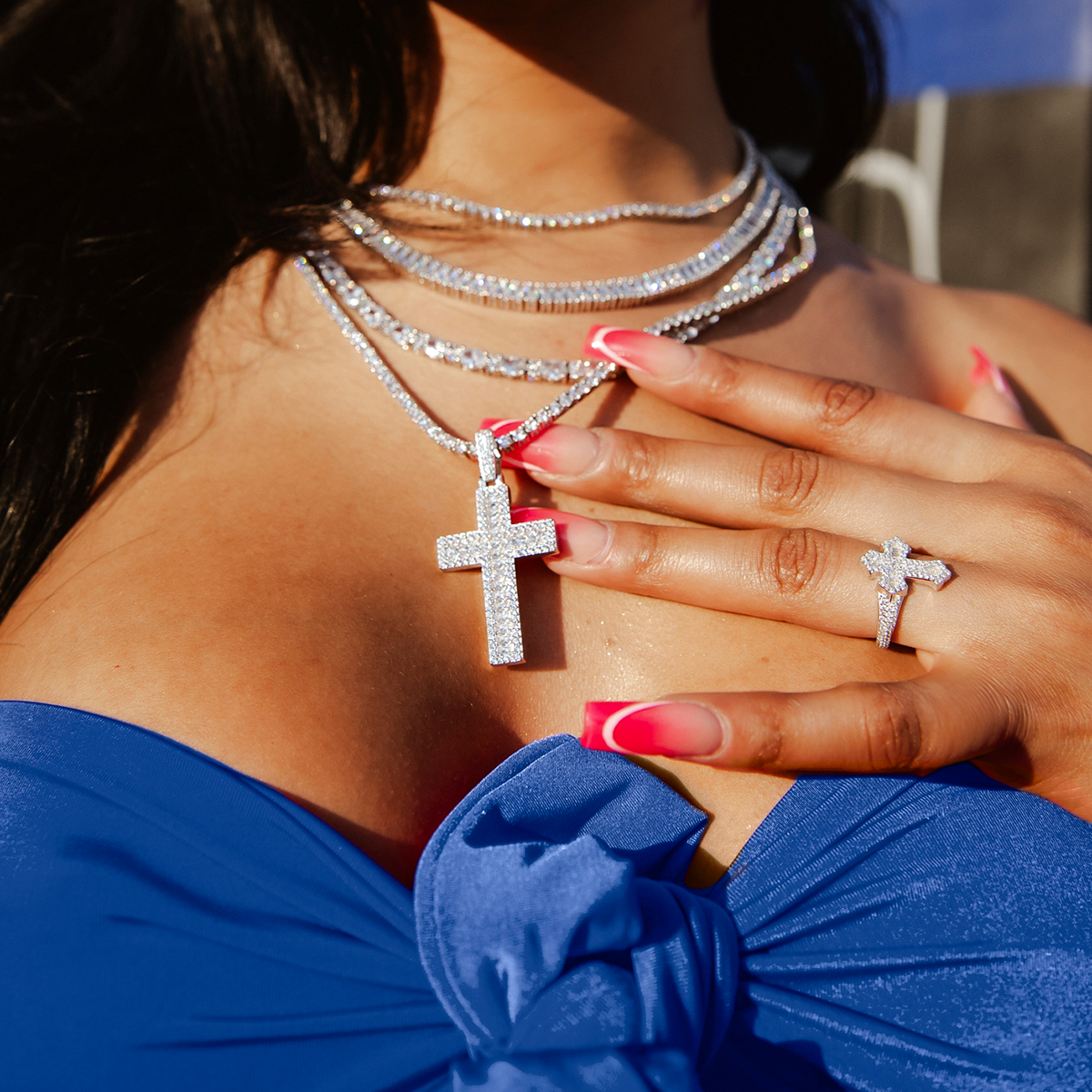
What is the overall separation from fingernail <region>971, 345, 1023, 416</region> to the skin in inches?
1.0

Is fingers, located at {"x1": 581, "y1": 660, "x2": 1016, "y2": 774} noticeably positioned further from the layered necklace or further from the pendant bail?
the pendant bail

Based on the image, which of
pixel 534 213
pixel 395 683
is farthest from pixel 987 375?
pixel 395 683

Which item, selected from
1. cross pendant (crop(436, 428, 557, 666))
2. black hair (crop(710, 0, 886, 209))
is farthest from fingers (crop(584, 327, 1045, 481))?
black hair (crop(710, 0, 886, 209))

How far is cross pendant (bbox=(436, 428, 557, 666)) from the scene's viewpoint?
104 centimetres

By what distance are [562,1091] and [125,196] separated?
4.50ft

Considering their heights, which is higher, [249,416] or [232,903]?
[249,416]

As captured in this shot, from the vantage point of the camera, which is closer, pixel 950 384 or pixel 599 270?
pixel 599 270

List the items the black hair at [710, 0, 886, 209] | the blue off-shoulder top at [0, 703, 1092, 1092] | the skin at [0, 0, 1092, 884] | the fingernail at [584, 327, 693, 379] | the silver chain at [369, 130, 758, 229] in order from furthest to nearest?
the black hair at [710, 0, 886, 209]
the silver chain at [369, 130, 758, 229]
the fingernail at [584, 327, 693, 379]
the skin at [0, 0, 1092, 884]
the blue off-shoulder top at [0, 703, 1092, 1092]

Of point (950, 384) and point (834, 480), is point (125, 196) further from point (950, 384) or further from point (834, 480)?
point (950, 384)

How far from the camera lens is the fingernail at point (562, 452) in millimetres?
1144

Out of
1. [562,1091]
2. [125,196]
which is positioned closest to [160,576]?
[562,1091]

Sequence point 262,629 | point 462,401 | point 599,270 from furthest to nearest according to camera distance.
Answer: point 599,270
point 462,401
point 262,629

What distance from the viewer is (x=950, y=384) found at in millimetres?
1615

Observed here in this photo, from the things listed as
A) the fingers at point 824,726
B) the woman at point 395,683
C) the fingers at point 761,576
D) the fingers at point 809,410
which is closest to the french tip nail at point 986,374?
the woman at point 395,683
